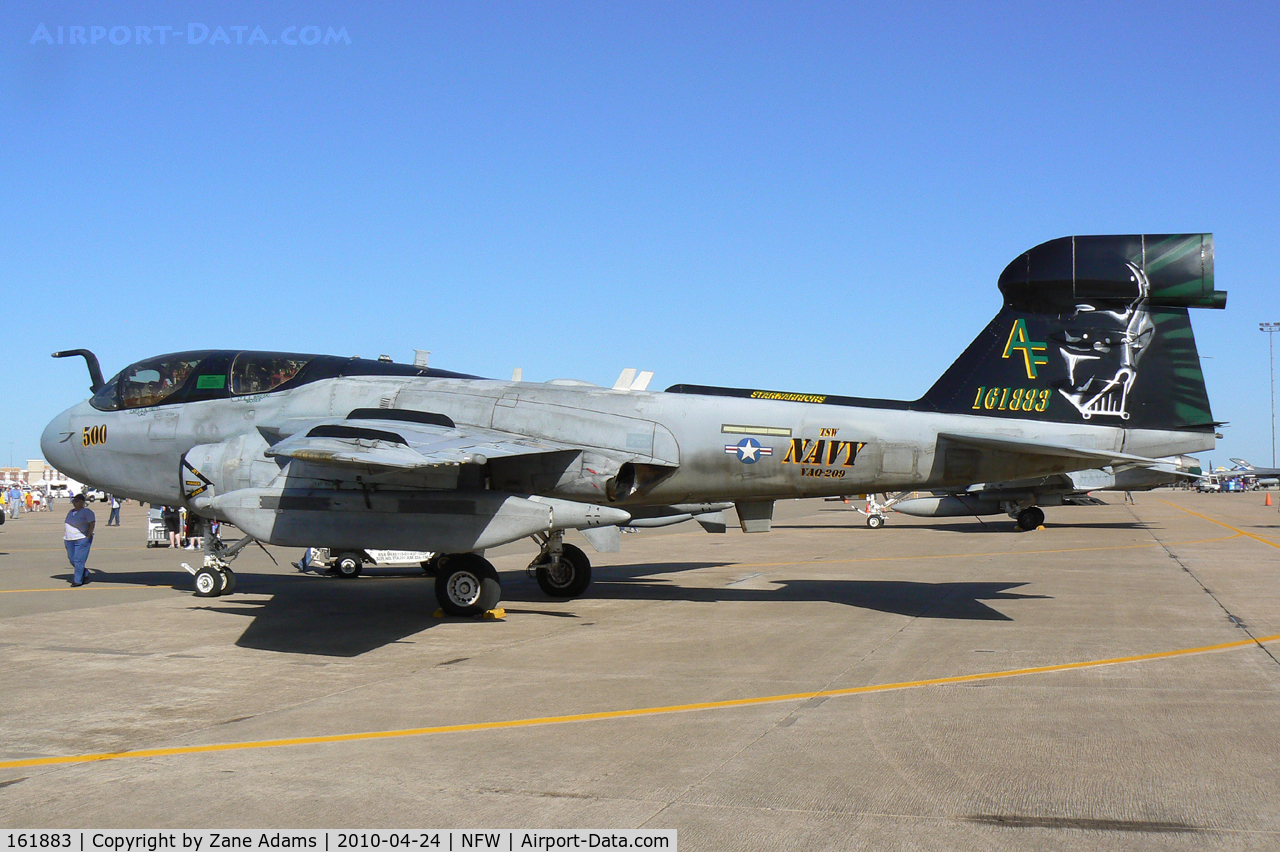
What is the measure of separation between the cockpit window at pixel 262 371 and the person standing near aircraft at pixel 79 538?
4618 millimetres

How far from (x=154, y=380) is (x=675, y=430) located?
800 centimetres

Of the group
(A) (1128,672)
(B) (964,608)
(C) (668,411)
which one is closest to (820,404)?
(C) (668,411)

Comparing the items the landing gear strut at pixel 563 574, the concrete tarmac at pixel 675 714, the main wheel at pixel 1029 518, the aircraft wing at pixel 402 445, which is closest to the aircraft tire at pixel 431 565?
the concrete tarmac at pixel 675 714

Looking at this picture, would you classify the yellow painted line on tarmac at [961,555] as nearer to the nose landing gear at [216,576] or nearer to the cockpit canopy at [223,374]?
the cockpit canopy at [223,374]

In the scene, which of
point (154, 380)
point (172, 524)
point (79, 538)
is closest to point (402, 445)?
point (154, 380)

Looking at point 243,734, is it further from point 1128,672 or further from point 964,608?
point 964,608

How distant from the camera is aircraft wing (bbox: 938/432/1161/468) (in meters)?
11.3

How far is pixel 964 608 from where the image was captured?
1326 cm

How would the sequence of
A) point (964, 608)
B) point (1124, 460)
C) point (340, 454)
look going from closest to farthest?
point (340, 454) → point (1124, 460) → point (964, 608)

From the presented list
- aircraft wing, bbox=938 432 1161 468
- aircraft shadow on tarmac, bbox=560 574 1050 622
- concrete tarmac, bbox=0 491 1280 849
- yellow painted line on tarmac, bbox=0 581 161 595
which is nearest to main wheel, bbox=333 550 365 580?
concrete tarmac, bbox=0 491 1280 849

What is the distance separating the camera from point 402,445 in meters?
10.4

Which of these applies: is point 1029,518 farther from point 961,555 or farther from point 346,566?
point 346,566

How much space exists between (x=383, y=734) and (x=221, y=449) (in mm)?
7337

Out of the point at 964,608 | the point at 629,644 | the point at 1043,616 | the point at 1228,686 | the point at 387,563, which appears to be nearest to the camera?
the point at 1228,686
